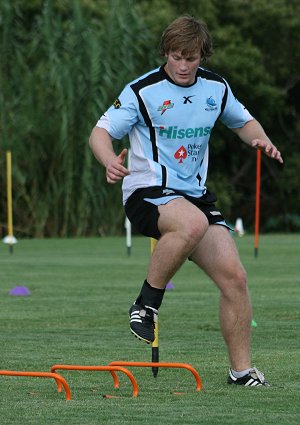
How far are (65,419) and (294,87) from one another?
124ft

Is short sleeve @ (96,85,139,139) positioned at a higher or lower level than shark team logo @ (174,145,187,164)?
higher

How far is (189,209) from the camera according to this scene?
676 centimetres

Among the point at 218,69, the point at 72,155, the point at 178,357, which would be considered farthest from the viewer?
the point at 218,69

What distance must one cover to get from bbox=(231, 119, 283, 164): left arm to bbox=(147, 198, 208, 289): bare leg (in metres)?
0.55

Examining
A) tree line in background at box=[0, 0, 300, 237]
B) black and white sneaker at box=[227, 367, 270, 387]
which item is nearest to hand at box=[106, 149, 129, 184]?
black and white sneaker at box=[227, 367, 270, 387]

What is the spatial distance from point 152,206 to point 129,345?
9.78 feet

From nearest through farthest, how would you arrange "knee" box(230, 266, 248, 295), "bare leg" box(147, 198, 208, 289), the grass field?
the grass field
"bare leg" box(147, 198, 208, 289)
"knee" box(230, 266, 248, 295)

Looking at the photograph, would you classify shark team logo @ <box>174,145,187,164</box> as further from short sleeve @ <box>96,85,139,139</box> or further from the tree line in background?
the tree line in background

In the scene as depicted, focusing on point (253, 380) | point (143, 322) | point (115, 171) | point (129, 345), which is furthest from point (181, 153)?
point (129, 345)

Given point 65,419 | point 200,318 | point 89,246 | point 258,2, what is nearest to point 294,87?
point 258,2

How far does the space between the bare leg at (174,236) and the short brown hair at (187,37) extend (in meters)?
0.76

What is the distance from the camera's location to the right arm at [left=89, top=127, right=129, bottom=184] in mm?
6383

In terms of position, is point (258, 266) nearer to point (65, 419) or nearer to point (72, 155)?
A: point (72, 155)

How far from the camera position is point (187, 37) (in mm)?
6797
